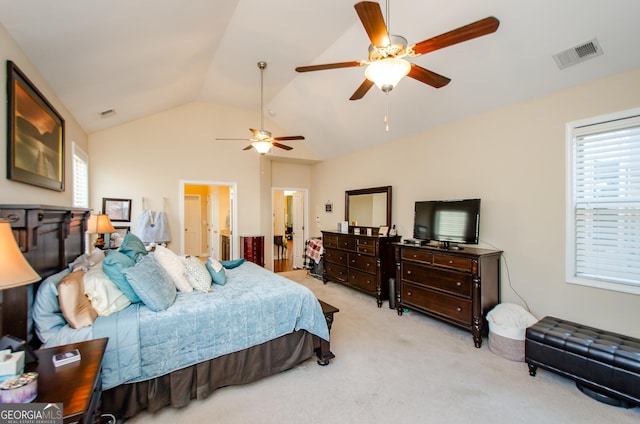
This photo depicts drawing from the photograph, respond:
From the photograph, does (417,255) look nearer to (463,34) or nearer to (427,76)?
(427,76)

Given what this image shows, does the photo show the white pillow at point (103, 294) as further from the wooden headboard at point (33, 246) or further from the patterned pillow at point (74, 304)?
the wooden headboard at point (33, 246)

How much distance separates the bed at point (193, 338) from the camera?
1.86m

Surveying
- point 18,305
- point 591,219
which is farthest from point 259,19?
point 591,219

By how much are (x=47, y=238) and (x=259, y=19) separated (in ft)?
9.49

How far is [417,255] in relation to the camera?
379cm

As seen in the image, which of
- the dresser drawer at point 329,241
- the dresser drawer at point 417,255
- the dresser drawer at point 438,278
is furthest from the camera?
the dresser drawer at point 329,241

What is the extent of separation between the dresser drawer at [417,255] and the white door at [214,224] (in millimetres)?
5370

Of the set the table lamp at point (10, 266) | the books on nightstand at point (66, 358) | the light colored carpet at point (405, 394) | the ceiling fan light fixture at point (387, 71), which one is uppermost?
the ceiling fan light fixture at point (387, 71)

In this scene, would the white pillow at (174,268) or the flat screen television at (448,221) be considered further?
the flat screen television at (448,221)

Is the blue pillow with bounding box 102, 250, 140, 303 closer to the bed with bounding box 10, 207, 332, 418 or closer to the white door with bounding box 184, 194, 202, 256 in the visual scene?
the bed with bounding box 10, 207, 332, 418

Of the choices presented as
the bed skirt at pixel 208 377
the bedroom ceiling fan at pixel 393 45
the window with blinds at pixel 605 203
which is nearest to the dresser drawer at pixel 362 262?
the bed skirt at pixel 208 377

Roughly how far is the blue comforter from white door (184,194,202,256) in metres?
6.95

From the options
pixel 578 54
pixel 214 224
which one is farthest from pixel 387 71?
pixel 214 224

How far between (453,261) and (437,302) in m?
0.59
